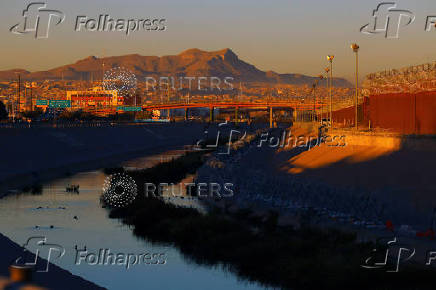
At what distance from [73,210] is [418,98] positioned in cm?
2382

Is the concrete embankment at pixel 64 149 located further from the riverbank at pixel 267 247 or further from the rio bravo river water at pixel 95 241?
the riverbank at pixel 267 247

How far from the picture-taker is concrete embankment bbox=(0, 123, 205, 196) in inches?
2413

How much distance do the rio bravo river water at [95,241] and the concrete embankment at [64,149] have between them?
7.43m

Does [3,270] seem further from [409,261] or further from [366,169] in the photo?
[366,169]

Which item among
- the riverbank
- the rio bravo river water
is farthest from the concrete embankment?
the riverbank

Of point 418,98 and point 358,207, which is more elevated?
point 418,98

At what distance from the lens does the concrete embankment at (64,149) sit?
201ft

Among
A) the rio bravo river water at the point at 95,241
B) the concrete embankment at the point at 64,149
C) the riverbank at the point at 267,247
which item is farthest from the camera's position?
the concrete embankment at the point at 64,149

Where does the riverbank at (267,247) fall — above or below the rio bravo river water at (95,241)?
above

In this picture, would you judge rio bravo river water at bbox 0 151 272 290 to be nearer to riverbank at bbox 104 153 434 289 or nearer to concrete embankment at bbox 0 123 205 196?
riverbank at bbox 104 153 434 289

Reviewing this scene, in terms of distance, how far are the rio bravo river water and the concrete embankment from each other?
7432 millimetres

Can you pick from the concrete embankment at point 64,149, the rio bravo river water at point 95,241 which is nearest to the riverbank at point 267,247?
the rio bravo river water at point 95,241

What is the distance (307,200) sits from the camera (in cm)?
3638

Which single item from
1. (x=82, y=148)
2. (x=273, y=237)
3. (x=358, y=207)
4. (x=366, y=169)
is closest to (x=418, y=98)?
(x=366, y=169)
